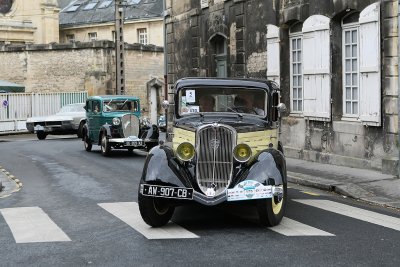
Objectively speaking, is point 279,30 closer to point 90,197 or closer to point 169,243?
point 90,197

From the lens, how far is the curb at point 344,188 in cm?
1052

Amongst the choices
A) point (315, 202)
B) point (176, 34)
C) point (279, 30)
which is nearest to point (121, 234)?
point (315, 202)

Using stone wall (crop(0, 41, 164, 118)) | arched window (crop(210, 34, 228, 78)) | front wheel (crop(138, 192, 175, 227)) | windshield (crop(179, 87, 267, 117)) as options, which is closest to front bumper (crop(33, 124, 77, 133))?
stone wall (crop(0, 41, 164, 118))

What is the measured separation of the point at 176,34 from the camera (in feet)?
78.2

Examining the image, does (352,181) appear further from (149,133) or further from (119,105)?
(119,105)

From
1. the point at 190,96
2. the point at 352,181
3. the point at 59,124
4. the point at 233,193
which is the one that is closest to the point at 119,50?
Answer: the point at 59,124

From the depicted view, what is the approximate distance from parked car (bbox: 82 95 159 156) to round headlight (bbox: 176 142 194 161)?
10336mm

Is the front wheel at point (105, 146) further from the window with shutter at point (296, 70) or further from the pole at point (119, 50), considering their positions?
the pole at point (119, 50)

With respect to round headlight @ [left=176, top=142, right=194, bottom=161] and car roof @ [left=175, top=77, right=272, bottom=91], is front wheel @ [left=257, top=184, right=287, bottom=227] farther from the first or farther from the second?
car roof @ [left=175, top=77, right=272, bottom=91]

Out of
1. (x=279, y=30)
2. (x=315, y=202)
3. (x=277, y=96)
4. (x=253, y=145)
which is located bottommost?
(x=315, y=202)

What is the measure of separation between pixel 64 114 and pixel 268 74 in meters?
15.0

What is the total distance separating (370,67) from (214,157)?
6.29m

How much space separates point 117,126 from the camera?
19.1m

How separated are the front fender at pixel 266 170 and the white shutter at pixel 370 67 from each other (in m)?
5.50
